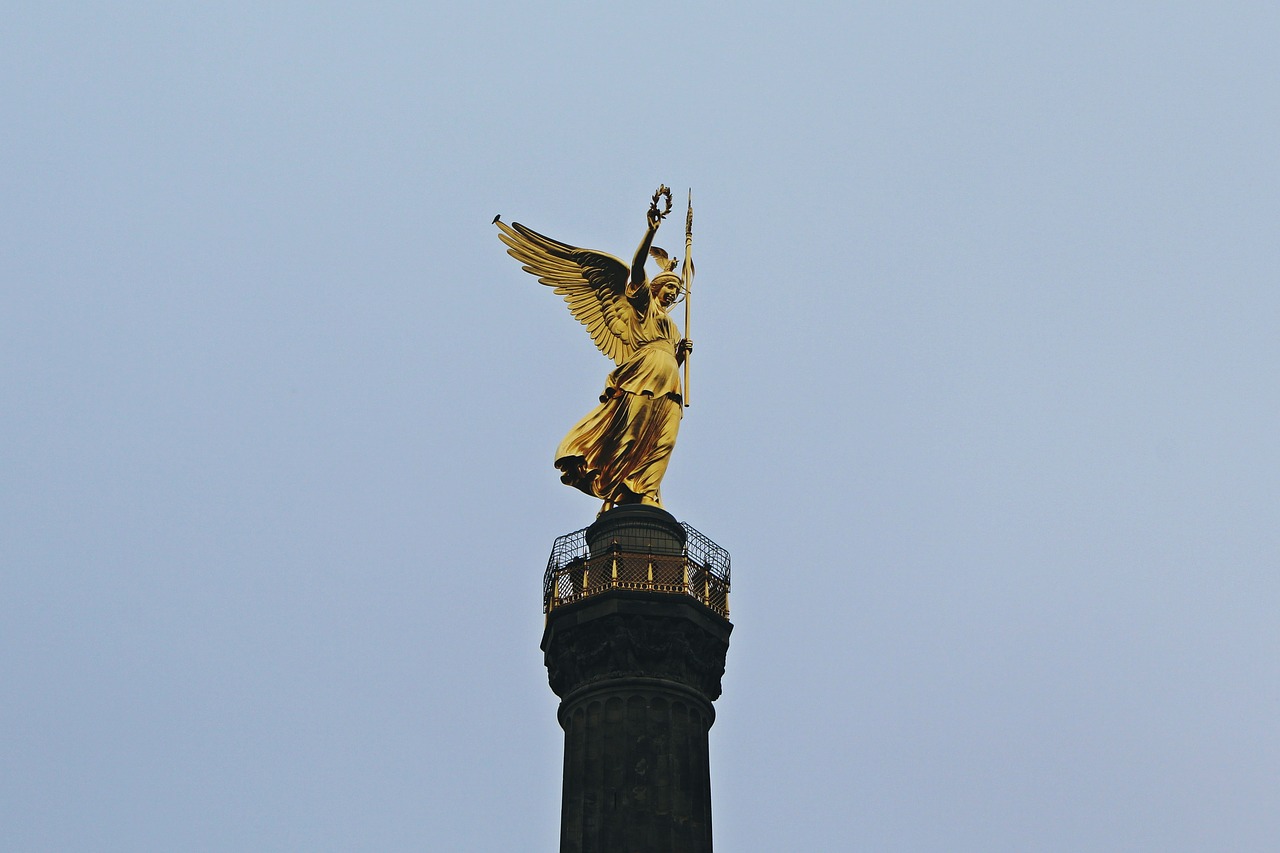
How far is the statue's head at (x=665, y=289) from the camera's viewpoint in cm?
4462

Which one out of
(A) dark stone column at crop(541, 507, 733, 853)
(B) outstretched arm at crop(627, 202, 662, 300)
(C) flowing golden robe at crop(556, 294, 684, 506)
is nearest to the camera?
(A) dark stone column at crop(541, 507, 733, 853)

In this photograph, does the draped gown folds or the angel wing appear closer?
the draped gown folds

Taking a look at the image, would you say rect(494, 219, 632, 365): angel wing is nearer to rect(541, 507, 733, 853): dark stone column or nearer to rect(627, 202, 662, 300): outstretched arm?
rect(627, 202, 662, 300): outstretched arm

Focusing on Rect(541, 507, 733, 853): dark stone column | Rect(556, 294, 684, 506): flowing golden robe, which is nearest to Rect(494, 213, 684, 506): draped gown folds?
Rect(556, 294, 684, 506): flowing golden robe

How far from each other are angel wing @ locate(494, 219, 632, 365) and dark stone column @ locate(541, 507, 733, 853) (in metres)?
6.46

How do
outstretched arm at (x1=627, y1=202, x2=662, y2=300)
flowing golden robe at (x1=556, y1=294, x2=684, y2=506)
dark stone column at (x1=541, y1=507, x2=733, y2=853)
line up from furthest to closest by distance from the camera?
outstretched arm at (x1=627, y1=202, x2=662, y2=300) < flowing golden robe at (x1=556, y1=294, x2=684, y2=506) < dark stone column at (x1=541, y1=507, x2=733, y2=853)

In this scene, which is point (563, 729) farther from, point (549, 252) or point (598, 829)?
point (549, 252)

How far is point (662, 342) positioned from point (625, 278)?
100 inches

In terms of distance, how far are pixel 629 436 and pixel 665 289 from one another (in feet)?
16.4

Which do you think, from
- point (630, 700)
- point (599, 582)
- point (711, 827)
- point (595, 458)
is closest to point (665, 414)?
point (595, 458)

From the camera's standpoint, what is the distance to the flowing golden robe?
136ft

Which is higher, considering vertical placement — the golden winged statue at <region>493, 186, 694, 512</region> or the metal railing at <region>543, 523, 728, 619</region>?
the golden winged statue at <region>493, 186, 694, 512</region>

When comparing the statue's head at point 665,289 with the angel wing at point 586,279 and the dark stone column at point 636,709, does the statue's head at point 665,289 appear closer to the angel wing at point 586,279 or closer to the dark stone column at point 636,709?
the angel wing at point 586,279

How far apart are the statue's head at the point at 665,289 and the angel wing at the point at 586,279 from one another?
0.83m
